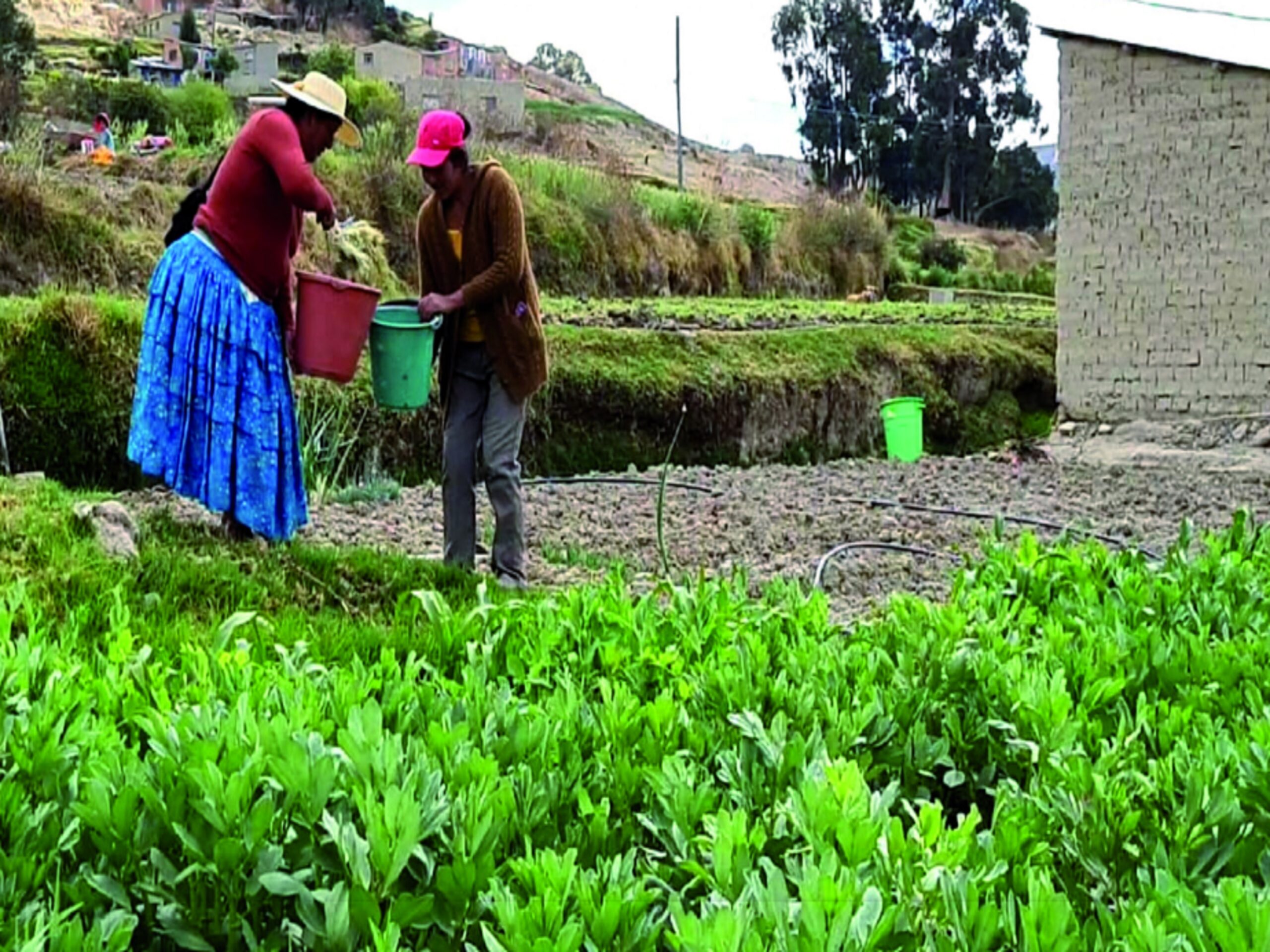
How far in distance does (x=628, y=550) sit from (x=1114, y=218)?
8.10 meters

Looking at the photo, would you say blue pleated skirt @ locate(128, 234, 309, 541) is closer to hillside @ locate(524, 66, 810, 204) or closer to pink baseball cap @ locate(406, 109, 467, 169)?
pink baseball cap @ locate(406, 109, 467, 169)

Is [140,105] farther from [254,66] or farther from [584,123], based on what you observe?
[584,123]

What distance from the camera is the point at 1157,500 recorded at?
28.9ft

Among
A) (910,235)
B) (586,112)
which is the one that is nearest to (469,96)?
(910,235)

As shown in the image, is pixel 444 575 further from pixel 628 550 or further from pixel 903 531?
pixel 903 531

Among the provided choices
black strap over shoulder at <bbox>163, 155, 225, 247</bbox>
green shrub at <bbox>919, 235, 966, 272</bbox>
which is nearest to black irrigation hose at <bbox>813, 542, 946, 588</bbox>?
black strap over shoulder at <bbox>163, 155, 225, 247</bbox>

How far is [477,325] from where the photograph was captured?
5.11m

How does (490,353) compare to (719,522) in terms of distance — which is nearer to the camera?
(490,353)

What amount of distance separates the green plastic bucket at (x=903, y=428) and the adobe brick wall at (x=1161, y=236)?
86.9 inches

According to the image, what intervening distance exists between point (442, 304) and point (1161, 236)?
31.2 ft

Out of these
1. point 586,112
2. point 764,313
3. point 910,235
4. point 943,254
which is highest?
point 586,112

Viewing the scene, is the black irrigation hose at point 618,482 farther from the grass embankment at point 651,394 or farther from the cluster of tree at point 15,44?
the cluster of tree at point 15,44

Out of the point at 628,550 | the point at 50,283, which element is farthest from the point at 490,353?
the point at 50,283

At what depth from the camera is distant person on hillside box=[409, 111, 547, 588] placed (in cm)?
496
